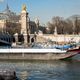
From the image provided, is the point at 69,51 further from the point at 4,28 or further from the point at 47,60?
the point at 4,28

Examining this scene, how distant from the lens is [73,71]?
108ft

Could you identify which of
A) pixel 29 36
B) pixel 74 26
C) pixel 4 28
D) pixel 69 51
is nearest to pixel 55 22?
pixel 74 26

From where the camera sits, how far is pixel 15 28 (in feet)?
443

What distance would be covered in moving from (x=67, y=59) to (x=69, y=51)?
42.4 inches

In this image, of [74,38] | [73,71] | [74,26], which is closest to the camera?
[73,71]

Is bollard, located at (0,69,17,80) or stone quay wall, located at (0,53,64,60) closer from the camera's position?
bollard, located at (0,69,17,80)

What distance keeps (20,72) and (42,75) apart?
8.32ft

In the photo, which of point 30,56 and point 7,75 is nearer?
point 7,75

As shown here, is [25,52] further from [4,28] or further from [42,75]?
[4,28]

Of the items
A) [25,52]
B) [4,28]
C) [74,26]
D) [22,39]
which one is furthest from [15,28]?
[25,52]

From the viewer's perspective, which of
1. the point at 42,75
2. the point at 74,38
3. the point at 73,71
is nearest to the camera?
the point at 42,75

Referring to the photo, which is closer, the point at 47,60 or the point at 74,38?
the point at 47,60

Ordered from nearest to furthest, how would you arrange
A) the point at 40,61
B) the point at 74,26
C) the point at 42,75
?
the point at 42,75
the point at 40,61
the point at 74,26

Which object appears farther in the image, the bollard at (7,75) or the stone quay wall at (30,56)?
the stone quay wall at (30,56)
